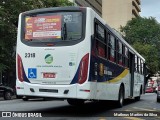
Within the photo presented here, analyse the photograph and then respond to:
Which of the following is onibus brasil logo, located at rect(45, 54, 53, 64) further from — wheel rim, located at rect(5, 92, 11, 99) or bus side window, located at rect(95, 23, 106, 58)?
wheel rim, located at rect(5, 92, 11, 99)

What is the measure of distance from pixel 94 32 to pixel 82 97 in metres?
2.28

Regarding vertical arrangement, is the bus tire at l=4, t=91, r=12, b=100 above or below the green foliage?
below

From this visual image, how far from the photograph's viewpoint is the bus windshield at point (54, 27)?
43.5 feet

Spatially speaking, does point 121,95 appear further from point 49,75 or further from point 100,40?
point 49,75

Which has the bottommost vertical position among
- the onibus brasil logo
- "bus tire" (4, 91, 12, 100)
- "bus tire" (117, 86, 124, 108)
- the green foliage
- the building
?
"bus tire" (4, 91, 12, 100)

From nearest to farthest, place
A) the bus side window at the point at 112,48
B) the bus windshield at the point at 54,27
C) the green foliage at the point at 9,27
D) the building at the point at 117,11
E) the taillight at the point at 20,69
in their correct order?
the bus windshield at the point at 54,27, the taillight at the point at 20,69, the bus side window at the point at 112,48, the green foliage at the point at 9,27, the building at the point at 117,11

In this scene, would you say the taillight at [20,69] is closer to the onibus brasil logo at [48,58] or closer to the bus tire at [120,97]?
the onibus brasil logo at [48,58]

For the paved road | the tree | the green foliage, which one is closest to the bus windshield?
the paved road

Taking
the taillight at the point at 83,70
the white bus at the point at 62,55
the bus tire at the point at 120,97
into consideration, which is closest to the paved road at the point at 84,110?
the bus tire at the point at 120,97

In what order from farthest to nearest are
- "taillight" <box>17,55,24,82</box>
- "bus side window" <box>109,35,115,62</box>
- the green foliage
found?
the green foliage < "bus side window" <box>109,35,115,62</box> < "taillight" <box>17,55,24,82</box>

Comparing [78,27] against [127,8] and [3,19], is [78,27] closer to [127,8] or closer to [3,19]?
[3,19]

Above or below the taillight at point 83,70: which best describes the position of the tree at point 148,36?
above

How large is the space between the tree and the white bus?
60.0m

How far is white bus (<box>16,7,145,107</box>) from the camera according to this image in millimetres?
12945
